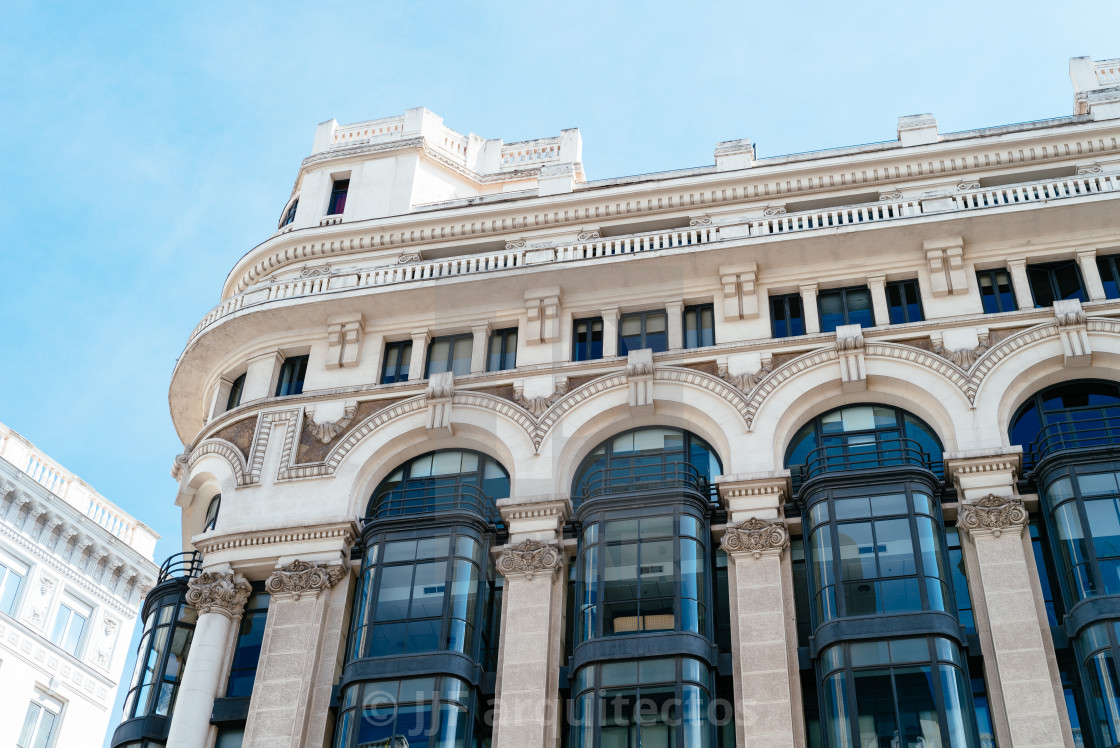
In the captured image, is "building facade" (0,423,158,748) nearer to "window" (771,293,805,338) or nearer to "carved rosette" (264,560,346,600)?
"carved rosette" (264,560,346,600)

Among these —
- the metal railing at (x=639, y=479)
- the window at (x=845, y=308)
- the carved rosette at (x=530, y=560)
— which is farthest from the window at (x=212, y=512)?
the window at (x=845, y=308)

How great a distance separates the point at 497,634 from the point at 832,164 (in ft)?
58.2

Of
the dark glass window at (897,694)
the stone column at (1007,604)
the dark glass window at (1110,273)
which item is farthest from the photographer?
the dark glass window at (1110,273)

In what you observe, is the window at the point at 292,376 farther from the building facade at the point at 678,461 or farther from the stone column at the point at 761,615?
the stone column at the point at 761,615

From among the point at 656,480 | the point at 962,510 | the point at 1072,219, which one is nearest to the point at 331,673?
the point at 656,480

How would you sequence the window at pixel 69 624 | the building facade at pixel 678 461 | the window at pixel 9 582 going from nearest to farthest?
the building facade at pixel 678 461 → the window at pixel 9 582 → the window at pixel 69 624

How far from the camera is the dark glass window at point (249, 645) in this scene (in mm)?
33625

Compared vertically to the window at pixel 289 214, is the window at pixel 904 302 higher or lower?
lower

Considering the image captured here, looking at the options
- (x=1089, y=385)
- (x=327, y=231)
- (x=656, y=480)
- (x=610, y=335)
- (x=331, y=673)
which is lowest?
(x=331, y=673)

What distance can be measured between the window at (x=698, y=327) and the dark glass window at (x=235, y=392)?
13069mm

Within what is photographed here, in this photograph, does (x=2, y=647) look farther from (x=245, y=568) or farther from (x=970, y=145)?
(x=970, y=145)

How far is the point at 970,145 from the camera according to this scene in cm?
4050

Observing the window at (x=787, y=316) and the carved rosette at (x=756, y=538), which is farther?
the window at (x=787, y=316)

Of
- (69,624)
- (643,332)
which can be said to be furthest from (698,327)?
(69,624)
